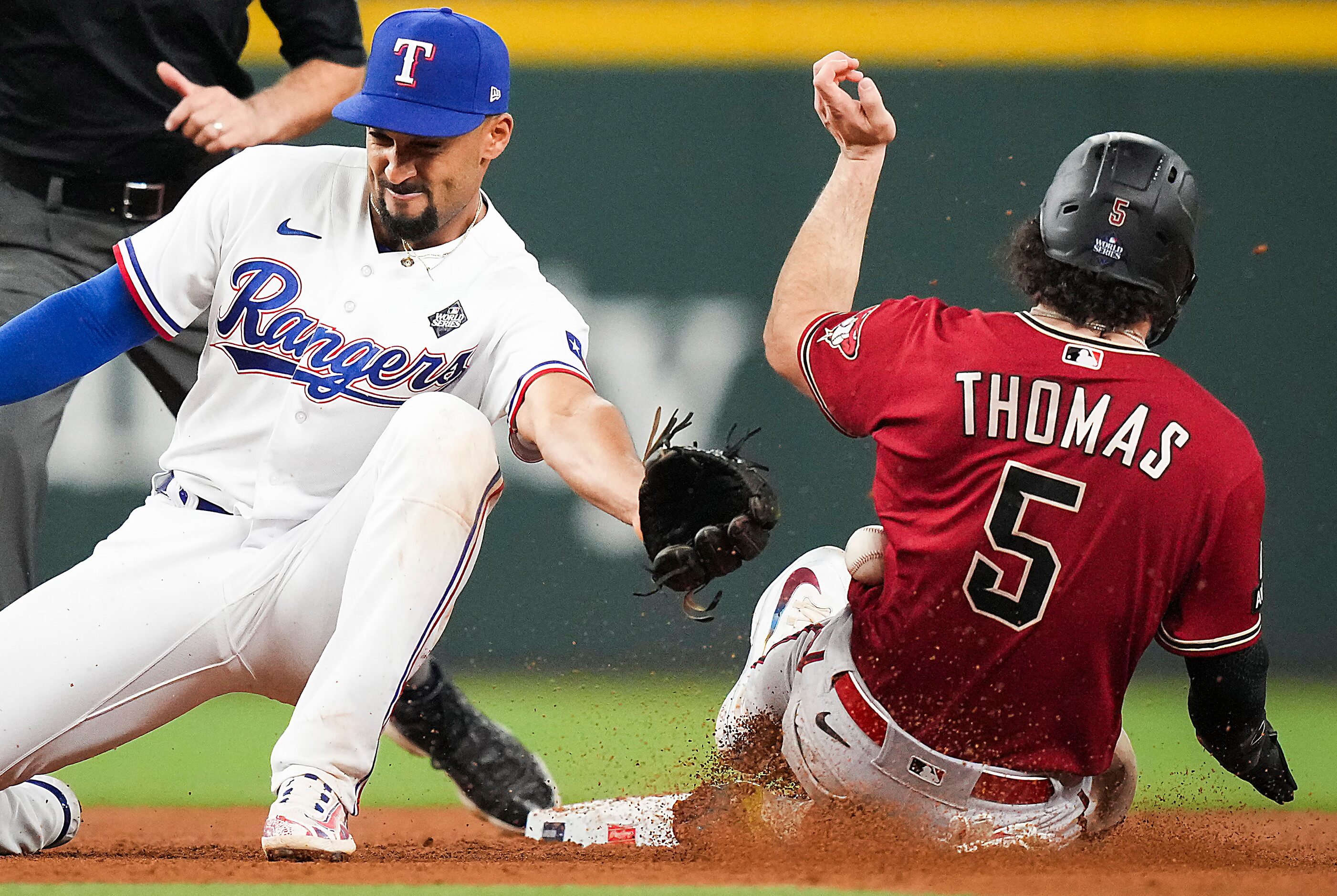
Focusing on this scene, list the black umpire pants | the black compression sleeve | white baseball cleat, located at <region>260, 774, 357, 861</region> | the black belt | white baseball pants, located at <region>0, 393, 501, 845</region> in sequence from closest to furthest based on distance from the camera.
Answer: white baseball cleat, located at <region>260, 774, 357, 861</region>
white baseball pants, located at <region>0, 393, 501, 845</region>
the black compression sleeve
the black umpire pants
the black belt

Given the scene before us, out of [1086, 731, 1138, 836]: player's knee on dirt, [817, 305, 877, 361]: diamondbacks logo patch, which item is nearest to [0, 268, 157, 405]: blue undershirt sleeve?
[817, 305, 877, 361]: diamondbacks logo patch

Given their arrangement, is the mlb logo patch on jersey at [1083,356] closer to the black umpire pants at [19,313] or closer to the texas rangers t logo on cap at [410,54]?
the texas rangers t logo on cap at [410,54]

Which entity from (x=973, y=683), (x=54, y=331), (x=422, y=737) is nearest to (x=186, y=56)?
(x=54, y=331)

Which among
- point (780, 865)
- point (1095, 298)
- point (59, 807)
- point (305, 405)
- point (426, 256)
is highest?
point (1095, 298)

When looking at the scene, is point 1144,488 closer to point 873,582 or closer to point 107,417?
point 873,582

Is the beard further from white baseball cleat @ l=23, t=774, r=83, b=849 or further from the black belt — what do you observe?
white baseball cleat @ l=23, t=774, r=83, b=849

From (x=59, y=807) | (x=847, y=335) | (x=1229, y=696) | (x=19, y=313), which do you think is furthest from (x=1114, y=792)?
(x=19, y=313)

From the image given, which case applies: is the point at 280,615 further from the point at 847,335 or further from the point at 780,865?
the point at 847,335
